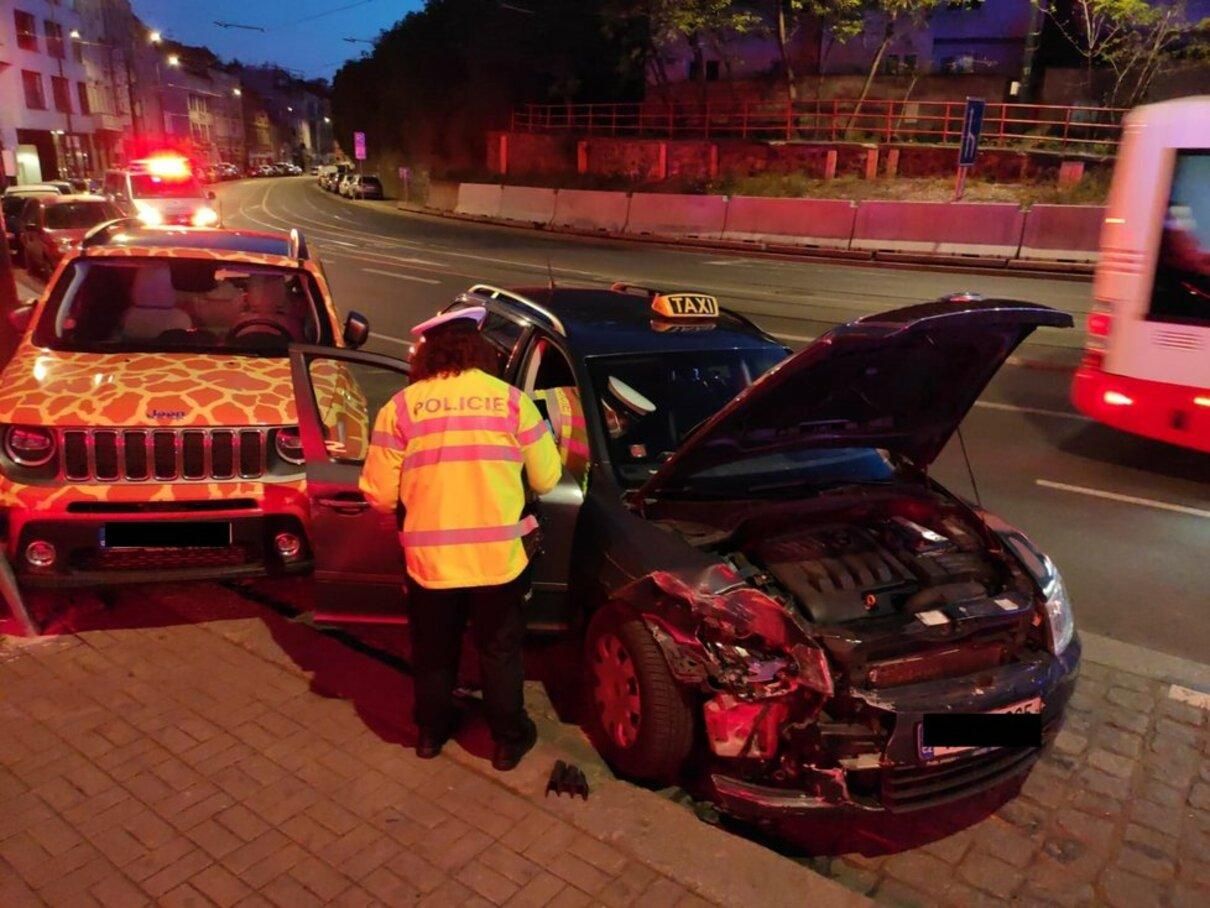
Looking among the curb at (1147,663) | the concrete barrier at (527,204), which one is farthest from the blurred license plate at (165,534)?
the concrete barrier at (527,204)

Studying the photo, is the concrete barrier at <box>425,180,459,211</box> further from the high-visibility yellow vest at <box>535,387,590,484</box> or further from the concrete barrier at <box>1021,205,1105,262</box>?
the high-visibility yellow vest at <box>535,387,590,484</box>

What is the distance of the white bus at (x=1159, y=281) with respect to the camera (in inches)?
266

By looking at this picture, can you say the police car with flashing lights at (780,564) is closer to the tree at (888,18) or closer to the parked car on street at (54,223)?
the parked car on street at (54,223)

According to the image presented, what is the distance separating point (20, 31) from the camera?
4906 centimetres

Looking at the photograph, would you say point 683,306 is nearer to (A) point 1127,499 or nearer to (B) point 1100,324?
(A) point 1127,499

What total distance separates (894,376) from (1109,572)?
2745 millimetres

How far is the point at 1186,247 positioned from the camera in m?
6.86

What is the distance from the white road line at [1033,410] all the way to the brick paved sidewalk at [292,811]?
274 inches

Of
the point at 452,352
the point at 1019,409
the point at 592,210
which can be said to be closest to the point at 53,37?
the point at 592,210

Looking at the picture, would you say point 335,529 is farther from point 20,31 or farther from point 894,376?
point 20,31

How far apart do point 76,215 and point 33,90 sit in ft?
141

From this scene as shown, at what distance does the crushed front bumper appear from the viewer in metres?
2.94

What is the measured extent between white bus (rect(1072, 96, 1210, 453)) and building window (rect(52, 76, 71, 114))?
61128 mm

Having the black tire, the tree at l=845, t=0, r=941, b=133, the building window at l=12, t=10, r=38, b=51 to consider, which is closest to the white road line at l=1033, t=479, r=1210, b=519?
the black tire
